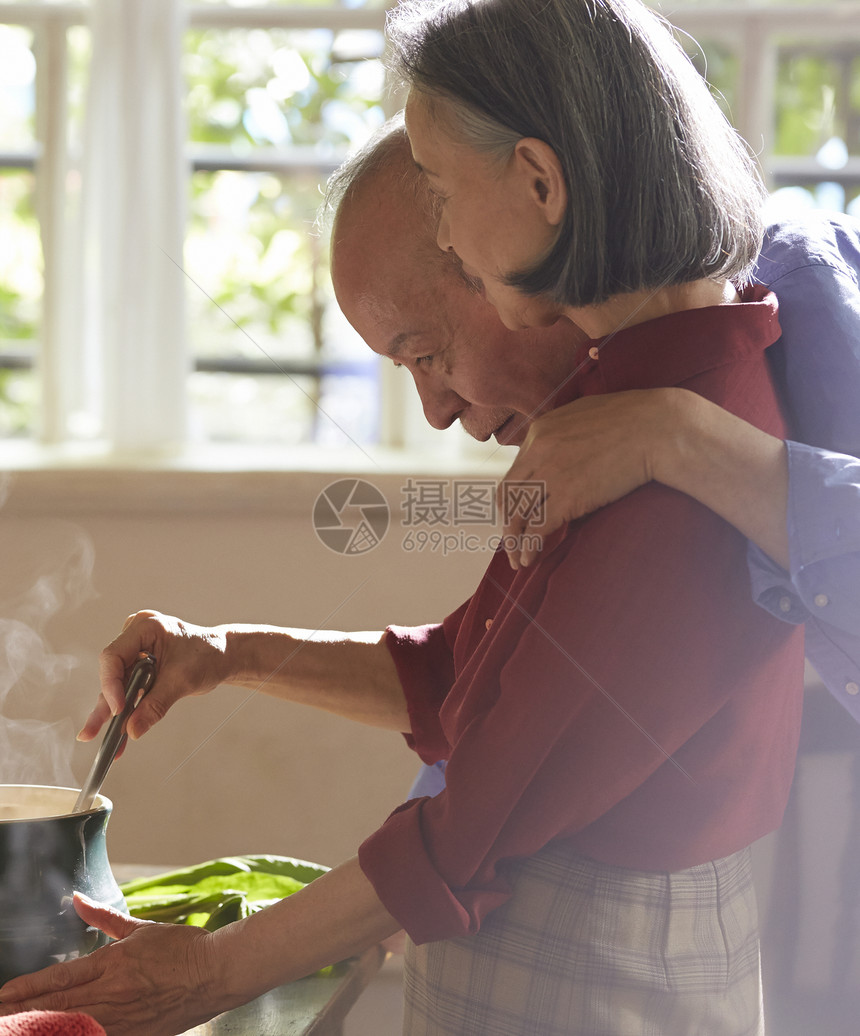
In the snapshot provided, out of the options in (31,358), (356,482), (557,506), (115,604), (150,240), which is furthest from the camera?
(31,358)

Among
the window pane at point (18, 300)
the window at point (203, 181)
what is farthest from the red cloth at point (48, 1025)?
the window pane at point (18, 300)

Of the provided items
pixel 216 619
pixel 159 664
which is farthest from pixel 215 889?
pixel 216 619

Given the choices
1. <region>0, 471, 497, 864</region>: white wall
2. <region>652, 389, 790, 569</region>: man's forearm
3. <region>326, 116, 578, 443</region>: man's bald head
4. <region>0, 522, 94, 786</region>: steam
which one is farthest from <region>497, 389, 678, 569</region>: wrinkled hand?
<region>0, 471, 497, 864</region>: white wall

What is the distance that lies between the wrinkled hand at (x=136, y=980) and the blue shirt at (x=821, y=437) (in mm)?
365

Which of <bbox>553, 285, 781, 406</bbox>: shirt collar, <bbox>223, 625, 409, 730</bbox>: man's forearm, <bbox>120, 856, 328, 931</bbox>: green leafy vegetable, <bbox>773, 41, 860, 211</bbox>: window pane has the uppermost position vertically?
<bbox>773, 41, 860, 211</bbox>: window pane

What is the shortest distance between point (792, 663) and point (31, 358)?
1.52 metres

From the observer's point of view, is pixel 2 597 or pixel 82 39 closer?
pixel 2 597

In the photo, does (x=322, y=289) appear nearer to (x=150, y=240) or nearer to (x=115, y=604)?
(x=150, y=240)

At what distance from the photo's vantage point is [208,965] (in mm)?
579

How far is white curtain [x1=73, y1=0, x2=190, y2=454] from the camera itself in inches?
62.9

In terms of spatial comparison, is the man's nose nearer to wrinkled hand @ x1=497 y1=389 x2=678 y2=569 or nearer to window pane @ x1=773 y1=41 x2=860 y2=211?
wrinkled hand @ x1=497 y1=389 x2=678 y2=569

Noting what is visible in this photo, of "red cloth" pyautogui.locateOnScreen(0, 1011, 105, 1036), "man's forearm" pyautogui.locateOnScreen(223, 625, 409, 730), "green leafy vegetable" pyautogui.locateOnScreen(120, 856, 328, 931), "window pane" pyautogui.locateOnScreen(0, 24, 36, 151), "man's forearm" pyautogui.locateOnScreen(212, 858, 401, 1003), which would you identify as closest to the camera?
"red cloth" pyautogui.locateOnScreen(0, 1011, 105, 1036)

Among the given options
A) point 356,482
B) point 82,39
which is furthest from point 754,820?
point 82,39

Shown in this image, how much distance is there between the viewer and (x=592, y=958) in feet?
1.81
